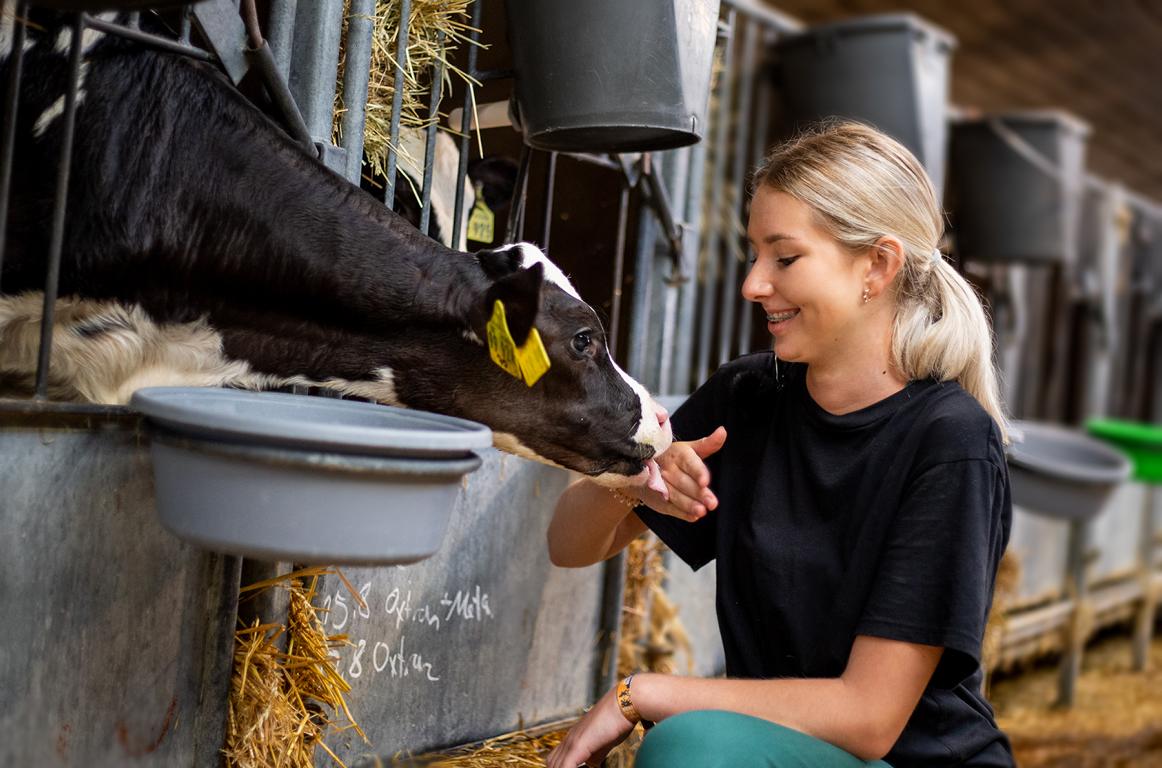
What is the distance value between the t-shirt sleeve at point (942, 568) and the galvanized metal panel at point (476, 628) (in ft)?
3.52

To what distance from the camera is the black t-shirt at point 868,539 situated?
1729mm

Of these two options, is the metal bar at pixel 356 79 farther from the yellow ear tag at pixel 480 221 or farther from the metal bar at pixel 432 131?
the yellow ear tag at pixel 480 221

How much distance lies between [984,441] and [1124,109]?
10.2 meters

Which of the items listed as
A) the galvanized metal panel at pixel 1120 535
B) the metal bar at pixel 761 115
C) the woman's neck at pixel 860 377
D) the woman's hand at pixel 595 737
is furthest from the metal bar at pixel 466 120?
the galvanized metal panel at pixel 1120 535

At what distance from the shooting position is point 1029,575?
521 centimetres

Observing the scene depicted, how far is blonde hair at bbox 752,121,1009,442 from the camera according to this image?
190cm

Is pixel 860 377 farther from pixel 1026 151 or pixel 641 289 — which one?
pixel 1026 151

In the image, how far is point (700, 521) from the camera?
2150mm

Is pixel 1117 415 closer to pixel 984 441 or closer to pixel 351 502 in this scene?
pixel 984 441

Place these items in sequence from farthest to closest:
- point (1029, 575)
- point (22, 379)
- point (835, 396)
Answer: point (1029, 575), point (22, 379), point (835, 396)

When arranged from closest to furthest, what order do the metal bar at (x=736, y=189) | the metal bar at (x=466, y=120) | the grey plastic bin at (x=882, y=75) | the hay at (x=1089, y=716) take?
the metal bar at (x=466, y=120) < the metal bar at (x=736, y=189) < the hay at (x=1089, y=716) < the grey plastic bin at (x=882, y=75)

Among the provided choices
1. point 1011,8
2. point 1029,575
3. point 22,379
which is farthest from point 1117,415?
point 22,379

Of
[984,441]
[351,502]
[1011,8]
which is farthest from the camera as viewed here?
[1011,8]

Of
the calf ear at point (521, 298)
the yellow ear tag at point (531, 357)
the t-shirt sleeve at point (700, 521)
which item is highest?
the calf ear at point (521, 298)
